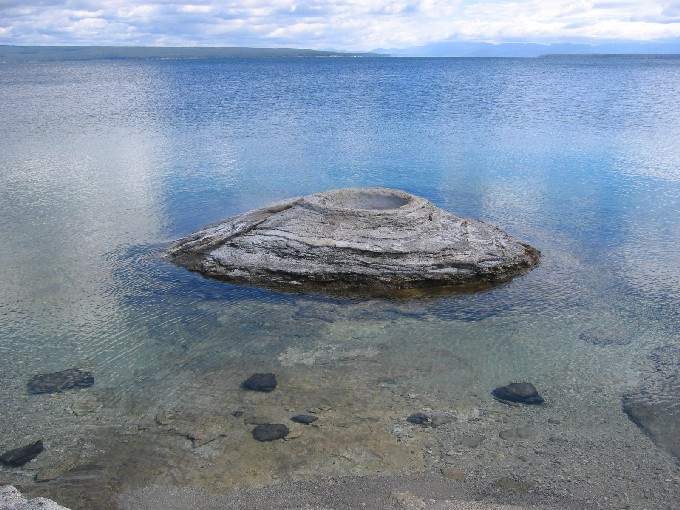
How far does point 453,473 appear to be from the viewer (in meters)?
9.72

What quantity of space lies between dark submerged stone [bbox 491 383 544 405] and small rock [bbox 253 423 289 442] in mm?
4358

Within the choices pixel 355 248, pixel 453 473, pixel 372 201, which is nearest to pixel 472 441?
pixel 453 473

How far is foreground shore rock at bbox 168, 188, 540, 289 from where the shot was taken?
16.8 metres

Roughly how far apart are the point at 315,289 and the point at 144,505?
8.40 meters

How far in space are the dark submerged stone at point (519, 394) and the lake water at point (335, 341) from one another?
261mm

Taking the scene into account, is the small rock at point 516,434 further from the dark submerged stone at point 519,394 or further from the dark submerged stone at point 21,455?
the dark submerged stone at point 21,455

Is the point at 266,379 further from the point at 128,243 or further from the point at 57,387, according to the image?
the point at 128,243

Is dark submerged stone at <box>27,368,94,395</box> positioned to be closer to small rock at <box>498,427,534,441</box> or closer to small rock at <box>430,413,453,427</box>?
small rock at <box>430,413,453,427</box>

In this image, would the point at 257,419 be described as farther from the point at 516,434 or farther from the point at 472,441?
the point at 516,434

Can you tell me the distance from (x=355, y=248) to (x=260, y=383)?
598 cm

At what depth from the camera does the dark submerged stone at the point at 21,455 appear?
32.7ft

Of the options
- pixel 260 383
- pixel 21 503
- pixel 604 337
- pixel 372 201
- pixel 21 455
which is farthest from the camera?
pixel 372 201

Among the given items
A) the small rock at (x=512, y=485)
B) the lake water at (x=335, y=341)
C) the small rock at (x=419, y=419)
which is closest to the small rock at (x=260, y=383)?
the lake water at (x=335, y=341)

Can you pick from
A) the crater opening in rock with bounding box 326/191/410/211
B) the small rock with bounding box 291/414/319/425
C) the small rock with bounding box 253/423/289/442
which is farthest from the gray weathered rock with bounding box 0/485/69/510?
the crater opening in rock with bounding box 326/191/410/211
